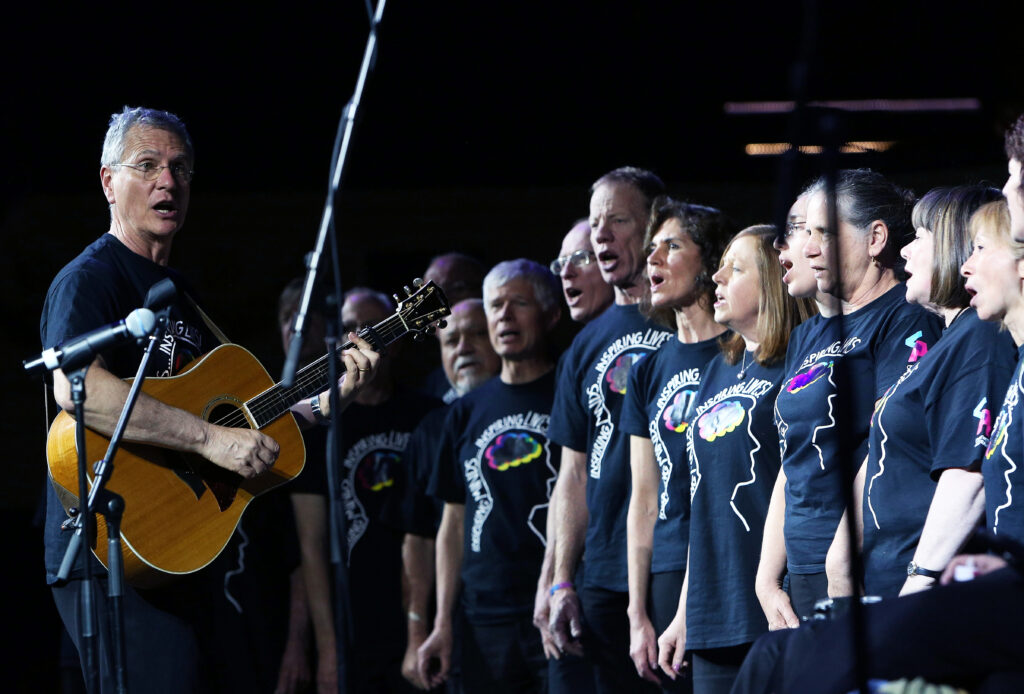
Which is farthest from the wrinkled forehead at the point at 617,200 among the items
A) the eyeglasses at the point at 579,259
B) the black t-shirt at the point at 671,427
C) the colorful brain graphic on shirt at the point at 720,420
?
the colorful brain graphic on shirt at the point at 720,420

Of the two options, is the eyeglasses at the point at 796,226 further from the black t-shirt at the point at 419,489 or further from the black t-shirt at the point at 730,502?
the black t-shirt at the point at 419,489

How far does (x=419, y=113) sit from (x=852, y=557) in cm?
545

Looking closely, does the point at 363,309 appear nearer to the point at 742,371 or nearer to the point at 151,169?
the point at 151,169

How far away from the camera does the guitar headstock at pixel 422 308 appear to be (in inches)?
160

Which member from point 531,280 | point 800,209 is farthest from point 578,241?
point 800,209

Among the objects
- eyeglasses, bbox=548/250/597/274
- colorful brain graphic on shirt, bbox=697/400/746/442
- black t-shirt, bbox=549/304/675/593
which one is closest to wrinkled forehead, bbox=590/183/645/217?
eyeglasses, bbox=548/250/597/274

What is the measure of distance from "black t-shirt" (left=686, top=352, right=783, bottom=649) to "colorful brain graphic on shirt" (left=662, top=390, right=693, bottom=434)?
21cm

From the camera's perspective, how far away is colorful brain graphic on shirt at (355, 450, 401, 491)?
5.38 metres

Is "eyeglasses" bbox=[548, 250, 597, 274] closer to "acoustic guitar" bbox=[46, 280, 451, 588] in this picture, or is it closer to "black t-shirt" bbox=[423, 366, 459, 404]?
"black t-shirt" bbox=[423, 366, 459, 404]

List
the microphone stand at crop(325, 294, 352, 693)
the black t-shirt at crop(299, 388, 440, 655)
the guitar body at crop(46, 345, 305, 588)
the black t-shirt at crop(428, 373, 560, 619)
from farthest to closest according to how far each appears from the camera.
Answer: the black t-shirt at crop(299, 388, 440, 655) < the black t-shirt at crop(428, 373, 560, 619) < the guitar body at crop(46, 345, 305, 588) < the microphone stand at crop(325, 294, 352, 693)

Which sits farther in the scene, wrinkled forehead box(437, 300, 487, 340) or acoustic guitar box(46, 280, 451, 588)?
wrinkled forehead box(437, 300, 487, 340)

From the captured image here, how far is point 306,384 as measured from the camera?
3.90 m

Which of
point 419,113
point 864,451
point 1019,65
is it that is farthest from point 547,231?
point 864,451

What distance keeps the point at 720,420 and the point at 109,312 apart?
1.76 m
